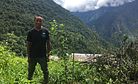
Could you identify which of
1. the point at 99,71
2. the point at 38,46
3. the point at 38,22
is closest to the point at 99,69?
the point at 99,71

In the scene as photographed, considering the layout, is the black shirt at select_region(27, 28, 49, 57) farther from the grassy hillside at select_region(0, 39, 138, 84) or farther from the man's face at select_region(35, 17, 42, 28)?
the grassy hillside at select_region(0, 39, 138, 84)

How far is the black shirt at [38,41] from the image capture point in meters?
10.6

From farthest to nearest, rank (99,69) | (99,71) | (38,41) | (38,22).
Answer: (99,71) < (99,69) < (38,41) < (38,22)

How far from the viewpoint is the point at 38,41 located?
1067cm

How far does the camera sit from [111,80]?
→ 33.9ft

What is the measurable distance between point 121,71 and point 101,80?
59 cm

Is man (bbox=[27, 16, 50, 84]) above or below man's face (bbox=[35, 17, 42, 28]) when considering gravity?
below

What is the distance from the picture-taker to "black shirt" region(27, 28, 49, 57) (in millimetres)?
10609

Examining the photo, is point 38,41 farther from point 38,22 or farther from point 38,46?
point 38,22

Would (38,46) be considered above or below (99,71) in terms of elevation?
above

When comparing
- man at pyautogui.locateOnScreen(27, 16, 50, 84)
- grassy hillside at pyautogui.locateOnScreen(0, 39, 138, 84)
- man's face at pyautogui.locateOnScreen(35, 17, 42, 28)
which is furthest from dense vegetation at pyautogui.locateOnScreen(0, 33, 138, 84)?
man's face at pyautogui.locateOnScreen(35, 17, 42, 28)

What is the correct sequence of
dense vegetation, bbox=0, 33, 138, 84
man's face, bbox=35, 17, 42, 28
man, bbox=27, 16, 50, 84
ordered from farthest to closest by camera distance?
1. dense vegetation, bbox=0, 33, 138, 84
2. man, bbox=27, 16, 50, 84
3. man's face, bbox=35, 17, 42, 28

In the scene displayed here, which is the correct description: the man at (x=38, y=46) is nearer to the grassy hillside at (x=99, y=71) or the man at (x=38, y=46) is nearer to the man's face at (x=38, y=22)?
the man's face at (x=38, y=22)

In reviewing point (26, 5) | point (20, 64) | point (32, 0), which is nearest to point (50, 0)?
point (32, 0)
